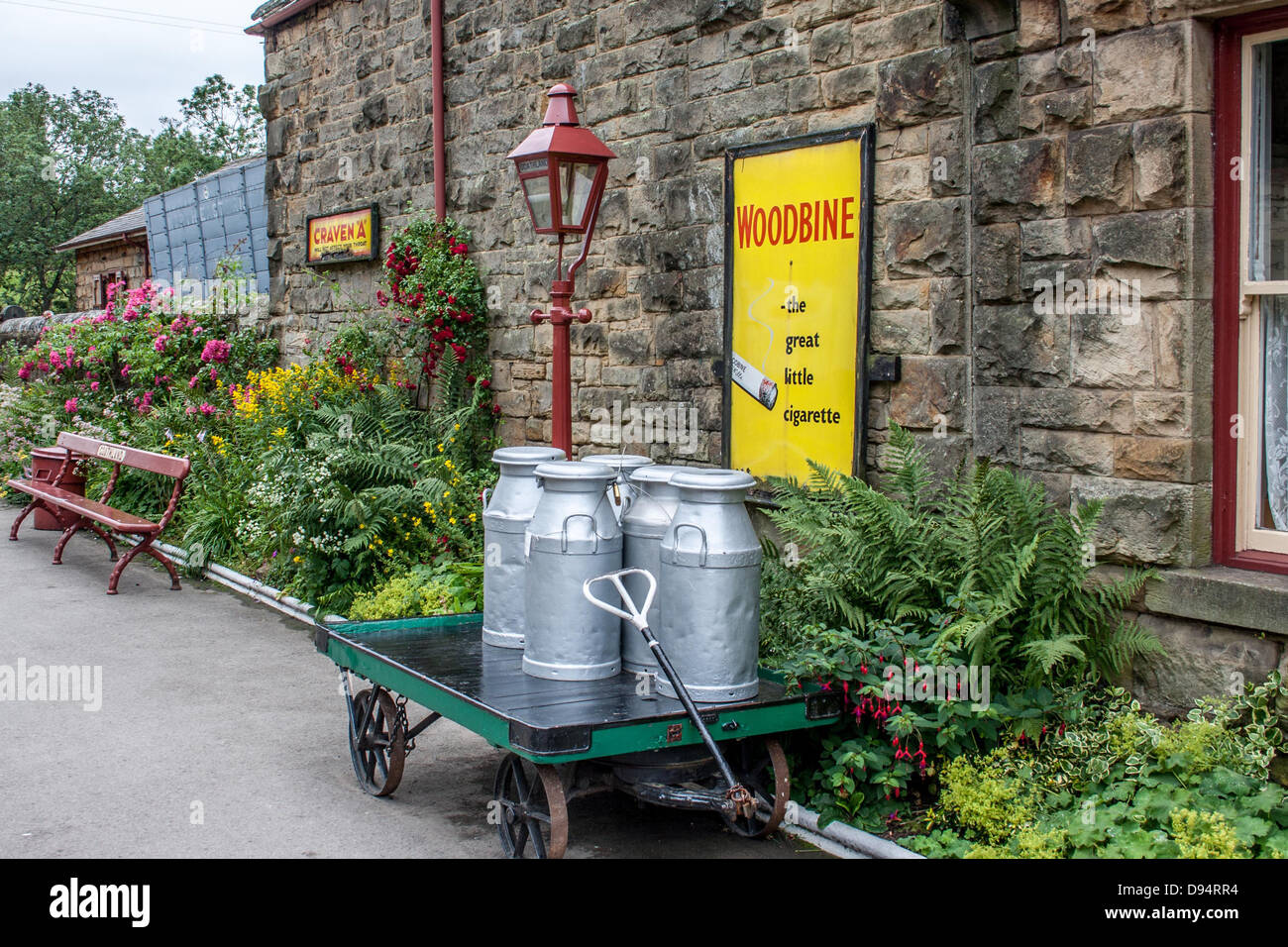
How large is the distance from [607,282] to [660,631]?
420cm

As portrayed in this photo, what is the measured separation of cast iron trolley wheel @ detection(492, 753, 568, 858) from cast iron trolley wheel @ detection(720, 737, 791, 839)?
0.73m

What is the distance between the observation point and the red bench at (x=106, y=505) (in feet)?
32.0

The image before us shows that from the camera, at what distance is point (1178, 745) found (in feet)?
14.8

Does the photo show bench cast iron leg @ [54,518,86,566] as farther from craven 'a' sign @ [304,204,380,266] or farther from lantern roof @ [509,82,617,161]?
lantern roof @ [509,82,617,161]

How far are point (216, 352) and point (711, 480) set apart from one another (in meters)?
10.2

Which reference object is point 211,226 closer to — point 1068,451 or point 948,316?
point 948,316

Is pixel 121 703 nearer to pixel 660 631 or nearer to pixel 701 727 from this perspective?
pixel 660 631

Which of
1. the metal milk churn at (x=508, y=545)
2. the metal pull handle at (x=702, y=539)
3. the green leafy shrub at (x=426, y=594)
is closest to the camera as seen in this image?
the metal pull handle at (x=702, y=539)

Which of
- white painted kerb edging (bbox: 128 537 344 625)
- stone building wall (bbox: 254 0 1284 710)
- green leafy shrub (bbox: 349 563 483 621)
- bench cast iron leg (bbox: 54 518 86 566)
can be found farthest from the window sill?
bench cast iron leg (bbox: 54 518 86 566)

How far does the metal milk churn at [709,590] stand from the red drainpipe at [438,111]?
6.30 m

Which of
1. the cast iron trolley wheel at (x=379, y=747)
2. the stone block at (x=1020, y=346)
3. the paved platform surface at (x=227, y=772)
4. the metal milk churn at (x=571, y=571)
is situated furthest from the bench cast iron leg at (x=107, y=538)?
the stone block at (x=1020, y=346)

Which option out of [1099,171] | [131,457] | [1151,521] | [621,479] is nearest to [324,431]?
[131,457]

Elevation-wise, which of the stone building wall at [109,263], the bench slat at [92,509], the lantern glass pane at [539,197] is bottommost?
the bench slat at [92,509]

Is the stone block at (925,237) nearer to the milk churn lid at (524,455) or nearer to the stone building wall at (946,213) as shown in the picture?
the stone building wall at (946,213)
